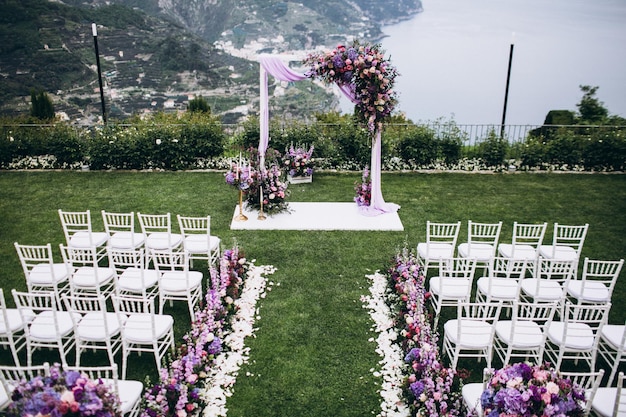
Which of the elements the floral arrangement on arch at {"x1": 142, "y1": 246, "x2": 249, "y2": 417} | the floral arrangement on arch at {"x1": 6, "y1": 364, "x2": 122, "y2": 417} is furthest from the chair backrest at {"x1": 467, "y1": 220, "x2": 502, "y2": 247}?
the floral arrangement on arch at {"x1": 6, "y1": 364, "x2": 122, "y2": 417}

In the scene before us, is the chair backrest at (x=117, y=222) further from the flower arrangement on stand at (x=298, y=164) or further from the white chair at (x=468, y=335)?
the white chair at (x=468, y=335)

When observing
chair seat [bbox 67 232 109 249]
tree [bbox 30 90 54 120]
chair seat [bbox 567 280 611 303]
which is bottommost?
chair seat [bbox 567 280 611 303]

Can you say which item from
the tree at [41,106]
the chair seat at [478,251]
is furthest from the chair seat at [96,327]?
the tree at [41,106]

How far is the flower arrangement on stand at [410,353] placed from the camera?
4996 mm

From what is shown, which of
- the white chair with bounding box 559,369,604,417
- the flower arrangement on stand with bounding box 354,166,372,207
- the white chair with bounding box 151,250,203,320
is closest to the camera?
the white chair with bounding box 559,369,604,417

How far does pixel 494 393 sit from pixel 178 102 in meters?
20.0

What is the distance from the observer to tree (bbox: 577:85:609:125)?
51.1 ft

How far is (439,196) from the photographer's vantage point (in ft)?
37.5

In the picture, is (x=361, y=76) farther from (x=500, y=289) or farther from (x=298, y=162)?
(x=500, y=289)

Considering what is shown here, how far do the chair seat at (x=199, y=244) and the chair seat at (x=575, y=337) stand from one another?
4.70 meters

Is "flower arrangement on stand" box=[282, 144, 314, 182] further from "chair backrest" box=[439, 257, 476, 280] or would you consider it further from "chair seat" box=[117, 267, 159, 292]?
"chair seat" box=[117, 267, 159, 292]

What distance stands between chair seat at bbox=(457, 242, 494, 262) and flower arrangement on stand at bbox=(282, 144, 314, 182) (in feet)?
16.6

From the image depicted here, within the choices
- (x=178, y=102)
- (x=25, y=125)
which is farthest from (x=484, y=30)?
(x=25, y=125)

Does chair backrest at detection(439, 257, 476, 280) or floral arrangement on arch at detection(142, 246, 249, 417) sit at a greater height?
chair backrest at detection(439, 257, 476, 280)
